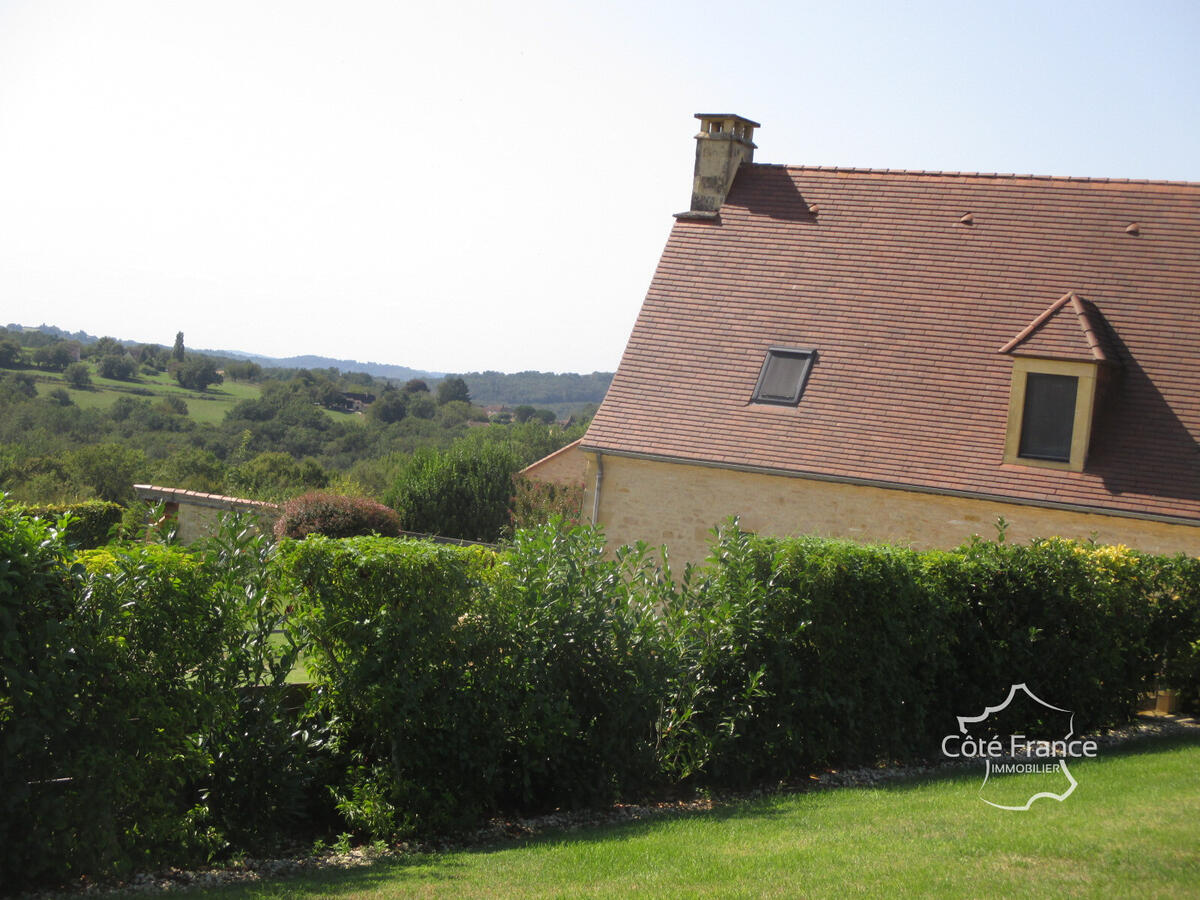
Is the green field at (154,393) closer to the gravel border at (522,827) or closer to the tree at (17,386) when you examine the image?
the tree at (17,386)

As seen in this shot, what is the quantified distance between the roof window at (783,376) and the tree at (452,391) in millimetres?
79622

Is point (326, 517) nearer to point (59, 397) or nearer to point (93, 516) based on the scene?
point (93, 516)

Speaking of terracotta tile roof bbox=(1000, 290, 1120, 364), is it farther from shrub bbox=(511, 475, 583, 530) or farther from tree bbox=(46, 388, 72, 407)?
tree bbox=(46, 388, 72, 407)

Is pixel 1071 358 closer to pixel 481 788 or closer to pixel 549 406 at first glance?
pixel 481 788

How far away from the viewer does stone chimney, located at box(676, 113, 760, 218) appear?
18641 millimetres

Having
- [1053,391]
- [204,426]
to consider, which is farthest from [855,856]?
[204,426]

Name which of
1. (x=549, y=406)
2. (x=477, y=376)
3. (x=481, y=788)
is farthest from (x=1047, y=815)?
(x=477, y=376)

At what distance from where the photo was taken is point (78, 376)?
73.1 meters

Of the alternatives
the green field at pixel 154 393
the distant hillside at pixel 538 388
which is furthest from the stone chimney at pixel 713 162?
the distant hillside at pixel 538 388

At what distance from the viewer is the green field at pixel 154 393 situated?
69938 mm

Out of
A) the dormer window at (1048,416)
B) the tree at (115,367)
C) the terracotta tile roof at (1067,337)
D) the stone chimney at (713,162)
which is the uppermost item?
the stone chimney at (713,162)

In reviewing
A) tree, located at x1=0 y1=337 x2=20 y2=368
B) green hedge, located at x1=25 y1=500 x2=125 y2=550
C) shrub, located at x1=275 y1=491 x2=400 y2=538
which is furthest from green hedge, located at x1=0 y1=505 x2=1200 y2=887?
tree, located at x1=0 y1=337 x2=20 y2=368

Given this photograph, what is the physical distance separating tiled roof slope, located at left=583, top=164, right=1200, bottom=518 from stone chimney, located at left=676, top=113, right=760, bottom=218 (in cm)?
33

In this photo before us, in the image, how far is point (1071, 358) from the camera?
14250 millimetres
